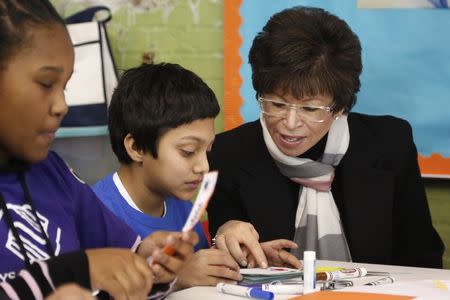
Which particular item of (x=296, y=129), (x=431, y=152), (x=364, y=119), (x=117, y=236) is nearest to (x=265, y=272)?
(x=117, y=236)

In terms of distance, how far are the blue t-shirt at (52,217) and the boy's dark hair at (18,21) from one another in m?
0.20

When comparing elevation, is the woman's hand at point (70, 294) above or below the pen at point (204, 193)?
below

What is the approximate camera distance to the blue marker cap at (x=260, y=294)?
142cm

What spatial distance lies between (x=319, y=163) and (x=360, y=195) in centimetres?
13

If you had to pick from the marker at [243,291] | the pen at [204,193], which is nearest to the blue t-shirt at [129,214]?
the marker at [243,291]

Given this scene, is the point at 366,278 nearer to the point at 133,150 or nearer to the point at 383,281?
the point at 383,281

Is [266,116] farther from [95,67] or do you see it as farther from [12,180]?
[95,67]

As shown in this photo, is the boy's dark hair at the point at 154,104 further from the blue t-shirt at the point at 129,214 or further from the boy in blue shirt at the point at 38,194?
the boy in blue shirt at the point at 38,194

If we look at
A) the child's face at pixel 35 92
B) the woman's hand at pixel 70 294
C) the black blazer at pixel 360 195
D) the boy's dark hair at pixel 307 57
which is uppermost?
the child's face at pixel 35 92

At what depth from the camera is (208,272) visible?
1.58m

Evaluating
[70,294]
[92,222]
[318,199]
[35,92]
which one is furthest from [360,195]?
[70,294]

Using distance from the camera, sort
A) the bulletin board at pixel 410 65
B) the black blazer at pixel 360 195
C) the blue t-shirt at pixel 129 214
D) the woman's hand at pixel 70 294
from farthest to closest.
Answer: the bulletin board at pixel 410 65
the black blazer at pixel 360 195
the blue t-shirt at pixel 129 214
the woman's hand at pixel 70 294

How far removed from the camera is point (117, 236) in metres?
1.44

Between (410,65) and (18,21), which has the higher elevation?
(18,21)
